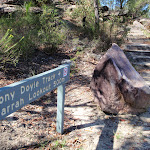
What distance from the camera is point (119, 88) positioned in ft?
10.4

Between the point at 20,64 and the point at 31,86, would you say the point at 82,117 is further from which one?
the point at 20,64

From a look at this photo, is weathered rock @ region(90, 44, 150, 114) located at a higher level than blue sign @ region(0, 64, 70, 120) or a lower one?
lower

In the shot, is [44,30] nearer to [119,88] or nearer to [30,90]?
[119,88]

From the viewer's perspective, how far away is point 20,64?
4.92 m

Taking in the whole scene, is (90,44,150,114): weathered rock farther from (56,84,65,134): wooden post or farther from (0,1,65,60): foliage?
(0,1,65,60): foliage

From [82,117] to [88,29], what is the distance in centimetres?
528

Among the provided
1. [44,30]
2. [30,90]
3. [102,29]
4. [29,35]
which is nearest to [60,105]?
[30,90]

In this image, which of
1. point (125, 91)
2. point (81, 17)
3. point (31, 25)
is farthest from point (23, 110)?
point (81, 17)

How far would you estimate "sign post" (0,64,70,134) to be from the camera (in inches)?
62.5

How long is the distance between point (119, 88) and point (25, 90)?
1.89 meters

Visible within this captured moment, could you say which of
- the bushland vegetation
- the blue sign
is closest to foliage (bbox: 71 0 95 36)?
the bushland vegetation

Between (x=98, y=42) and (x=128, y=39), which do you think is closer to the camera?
(x=98, y=42)

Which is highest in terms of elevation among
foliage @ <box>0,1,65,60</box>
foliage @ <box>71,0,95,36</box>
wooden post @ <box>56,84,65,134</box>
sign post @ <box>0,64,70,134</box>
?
foliage @ <box>71,0,95,36</box>

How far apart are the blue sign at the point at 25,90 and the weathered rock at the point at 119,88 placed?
3.84 feet
